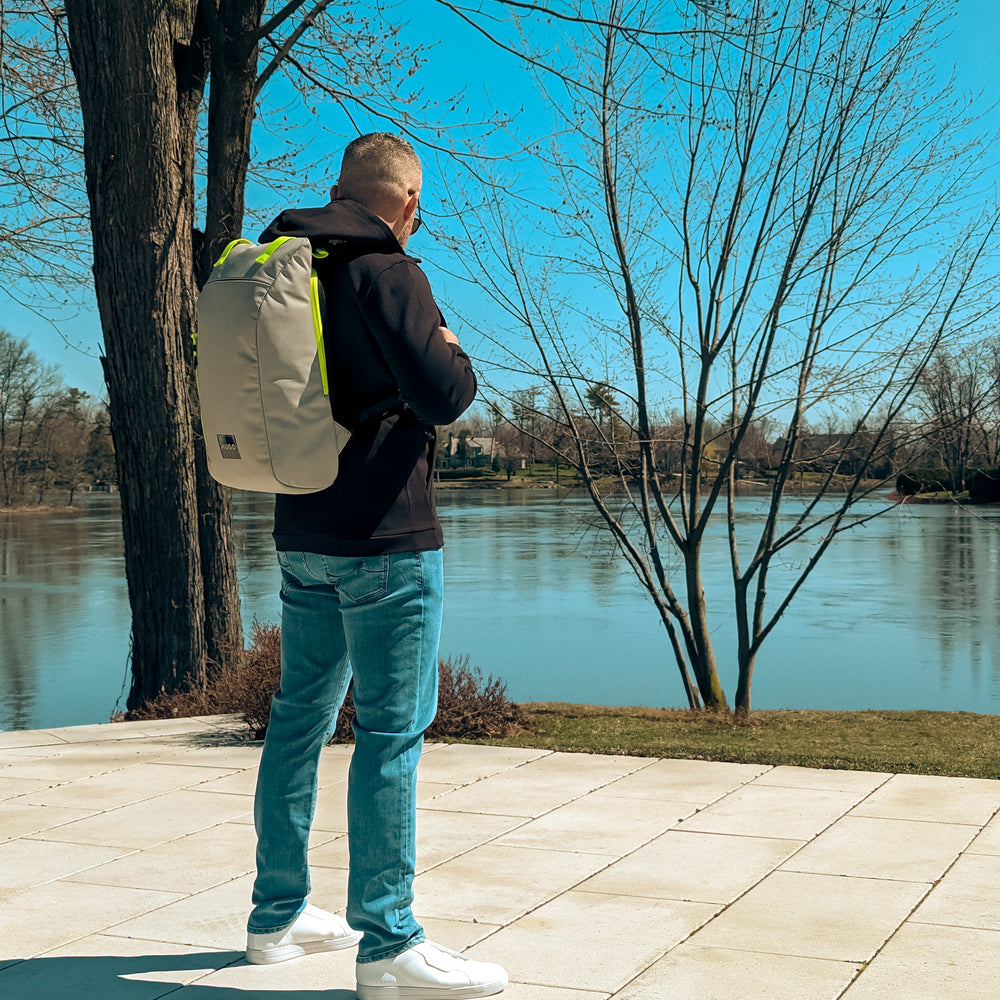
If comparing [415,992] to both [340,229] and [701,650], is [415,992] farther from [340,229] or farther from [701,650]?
[701,650]

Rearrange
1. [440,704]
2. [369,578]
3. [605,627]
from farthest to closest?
[605,627]
[440,704]
[369,578]

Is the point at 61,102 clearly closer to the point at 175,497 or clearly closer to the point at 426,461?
the point at 175,497

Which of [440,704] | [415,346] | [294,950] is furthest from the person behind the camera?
[440,704]

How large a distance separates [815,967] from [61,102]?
10.4 meters

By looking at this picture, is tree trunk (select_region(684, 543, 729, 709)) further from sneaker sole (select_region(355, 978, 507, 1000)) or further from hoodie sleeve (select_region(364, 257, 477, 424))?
hoodie sleeve (select_region(364, 257, 477, 424))

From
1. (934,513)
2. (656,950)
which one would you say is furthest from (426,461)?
(934,513)

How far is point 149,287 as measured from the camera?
7910 mm

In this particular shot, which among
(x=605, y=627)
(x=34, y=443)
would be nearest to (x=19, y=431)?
(x=34, y=443)

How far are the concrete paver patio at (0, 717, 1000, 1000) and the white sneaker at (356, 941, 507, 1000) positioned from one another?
0.12 m

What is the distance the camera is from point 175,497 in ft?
26.7

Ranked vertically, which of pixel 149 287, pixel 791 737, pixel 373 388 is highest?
pixel 149 287

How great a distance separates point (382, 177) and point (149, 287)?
19.0ft

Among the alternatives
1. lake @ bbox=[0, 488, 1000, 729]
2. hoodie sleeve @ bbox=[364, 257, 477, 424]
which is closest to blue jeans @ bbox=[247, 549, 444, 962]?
hoodie sleeve @ bbox=[364, 257, 477, 424]

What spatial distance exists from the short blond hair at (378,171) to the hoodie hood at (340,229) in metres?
0.05
